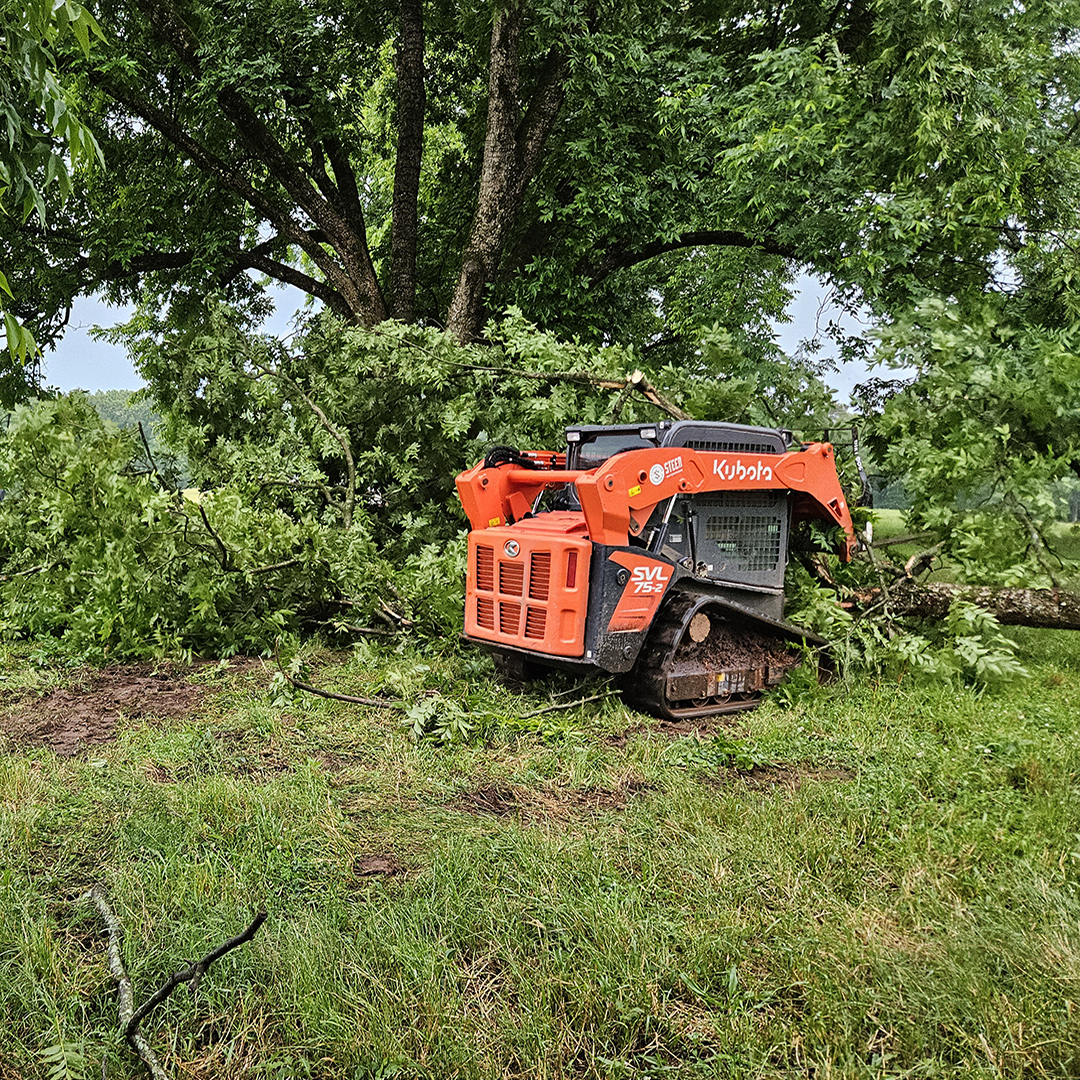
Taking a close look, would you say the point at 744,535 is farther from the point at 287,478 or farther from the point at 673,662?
the point at 287,478

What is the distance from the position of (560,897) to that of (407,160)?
39.5 ft

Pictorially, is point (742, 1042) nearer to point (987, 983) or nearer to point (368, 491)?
point (987, 983)

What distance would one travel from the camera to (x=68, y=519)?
8.05m

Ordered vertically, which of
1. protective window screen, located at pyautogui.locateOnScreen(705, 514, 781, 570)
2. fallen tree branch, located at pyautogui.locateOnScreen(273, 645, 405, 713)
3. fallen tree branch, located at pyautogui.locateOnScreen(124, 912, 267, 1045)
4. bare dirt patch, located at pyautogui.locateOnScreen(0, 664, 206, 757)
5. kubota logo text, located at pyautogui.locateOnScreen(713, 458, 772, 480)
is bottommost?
bare dirt patch, located at pyautogui.locateOnScreen(0, 664, 206, 757)

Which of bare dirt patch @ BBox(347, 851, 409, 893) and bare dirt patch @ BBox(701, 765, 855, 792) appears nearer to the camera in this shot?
bare dirt patch @ BBox(347, 851, 409, 893)

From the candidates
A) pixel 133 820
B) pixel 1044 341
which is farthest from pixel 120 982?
pixel 1044 341

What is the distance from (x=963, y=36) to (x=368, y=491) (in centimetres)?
845

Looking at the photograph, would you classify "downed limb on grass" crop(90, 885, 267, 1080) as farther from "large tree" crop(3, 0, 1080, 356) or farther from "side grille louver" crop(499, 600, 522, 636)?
"large tree" crop(3, 0, 1080, 356)

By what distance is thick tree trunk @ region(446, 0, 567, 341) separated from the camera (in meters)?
11.8

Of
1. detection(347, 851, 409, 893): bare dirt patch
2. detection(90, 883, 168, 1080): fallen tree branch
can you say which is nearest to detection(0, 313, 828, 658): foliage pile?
detection(347, 851, 409, 893): bare dirt patch

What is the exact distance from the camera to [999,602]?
22.6 feet

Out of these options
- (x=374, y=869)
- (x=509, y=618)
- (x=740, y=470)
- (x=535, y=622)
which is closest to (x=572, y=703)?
(x=535, y=622)

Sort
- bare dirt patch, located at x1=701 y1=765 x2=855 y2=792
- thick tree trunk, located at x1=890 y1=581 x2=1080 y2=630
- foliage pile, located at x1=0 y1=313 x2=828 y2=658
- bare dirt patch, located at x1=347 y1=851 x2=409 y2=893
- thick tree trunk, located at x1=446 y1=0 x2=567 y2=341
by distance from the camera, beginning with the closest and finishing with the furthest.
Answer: bare dirt patch, located at x1=347 y1=851 x2=409 y2=893 < bare dirt patch, located at x1=701 y1=765 x2=855 y2=792 < thick tree trunk, located at x1=890 y1=581 x2=1080 y2=630 < foliage pile, located at x1=0 y1=313 x2=828 y2=658 < thick tree trunk, located at x1=446 y1=0 x2=567 y2=341

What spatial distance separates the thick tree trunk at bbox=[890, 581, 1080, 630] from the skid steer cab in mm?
831
